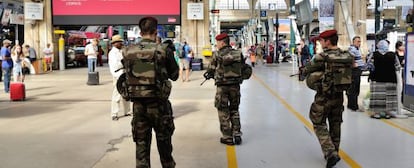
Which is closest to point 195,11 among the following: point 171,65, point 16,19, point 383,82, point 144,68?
point 16,19

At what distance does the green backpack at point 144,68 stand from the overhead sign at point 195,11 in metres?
23.3

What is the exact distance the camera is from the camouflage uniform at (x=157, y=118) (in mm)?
4895

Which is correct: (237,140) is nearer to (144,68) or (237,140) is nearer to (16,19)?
(144,68)

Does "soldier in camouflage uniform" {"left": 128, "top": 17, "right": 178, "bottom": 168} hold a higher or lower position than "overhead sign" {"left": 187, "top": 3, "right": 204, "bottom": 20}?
lower

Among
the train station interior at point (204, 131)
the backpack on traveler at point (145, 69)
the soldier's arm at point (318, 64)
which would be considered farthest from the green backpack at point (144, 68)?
the soldier's arm at point (318, 64)

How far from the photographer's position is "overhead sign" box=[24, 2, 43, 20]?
27516mm

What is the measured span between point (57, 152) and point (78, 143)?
2.15ft

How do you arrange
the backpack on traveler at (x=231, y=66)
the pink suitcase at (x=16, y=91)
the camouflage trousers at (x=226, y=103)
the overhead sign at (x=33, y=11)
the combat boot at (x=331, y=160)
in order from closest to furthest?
1. the combat boot at (x=331, y=160)
2. the backpack on traveler at (x=231, y=66)
3. the camouflage trousers at (x=226, y=103)
4. the pink suitcase at (x=16, y=91)
5. the overhead sign at (x=33, y=11)

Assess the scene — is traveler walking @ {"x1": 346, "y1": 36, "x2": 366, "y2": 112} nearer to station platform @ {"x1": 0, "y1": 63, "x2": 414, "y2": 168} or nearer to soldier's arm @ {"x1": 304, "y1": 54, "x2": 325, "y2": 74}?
station platform @ {"x1": 0, "y1": 63, "x2": 414, "y2": 168}

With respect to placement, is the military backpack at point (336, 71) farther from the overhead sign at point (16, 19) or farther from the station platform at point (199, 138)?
the overhead sign at point (16, 19)

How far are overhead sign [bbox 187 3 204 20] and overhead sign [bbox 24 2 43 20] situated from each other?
8.65m

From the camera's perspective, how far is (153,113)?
4.90 meters

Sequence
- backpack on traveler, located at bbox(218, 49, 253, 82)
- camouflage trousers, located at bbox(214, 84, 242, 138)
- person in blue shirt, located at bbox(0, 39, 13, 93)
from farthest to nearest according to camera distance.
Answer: person in blue shirt, located at bbox(0, 39, 13, 93) → camouflage trousers, located at bbox(214, 84, 242, 138) → backpack on traveler, located at bbox(218, 49, 253, 82)

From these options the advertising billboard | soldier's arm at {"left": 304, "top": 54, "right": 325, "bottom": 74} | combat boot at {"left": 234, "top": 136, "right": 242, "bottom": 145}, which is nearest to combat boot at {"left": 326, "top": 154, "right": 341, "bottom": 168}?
soldier's arm at {"left": 304, "top": 54, "right": 325, "bottom": 74}
